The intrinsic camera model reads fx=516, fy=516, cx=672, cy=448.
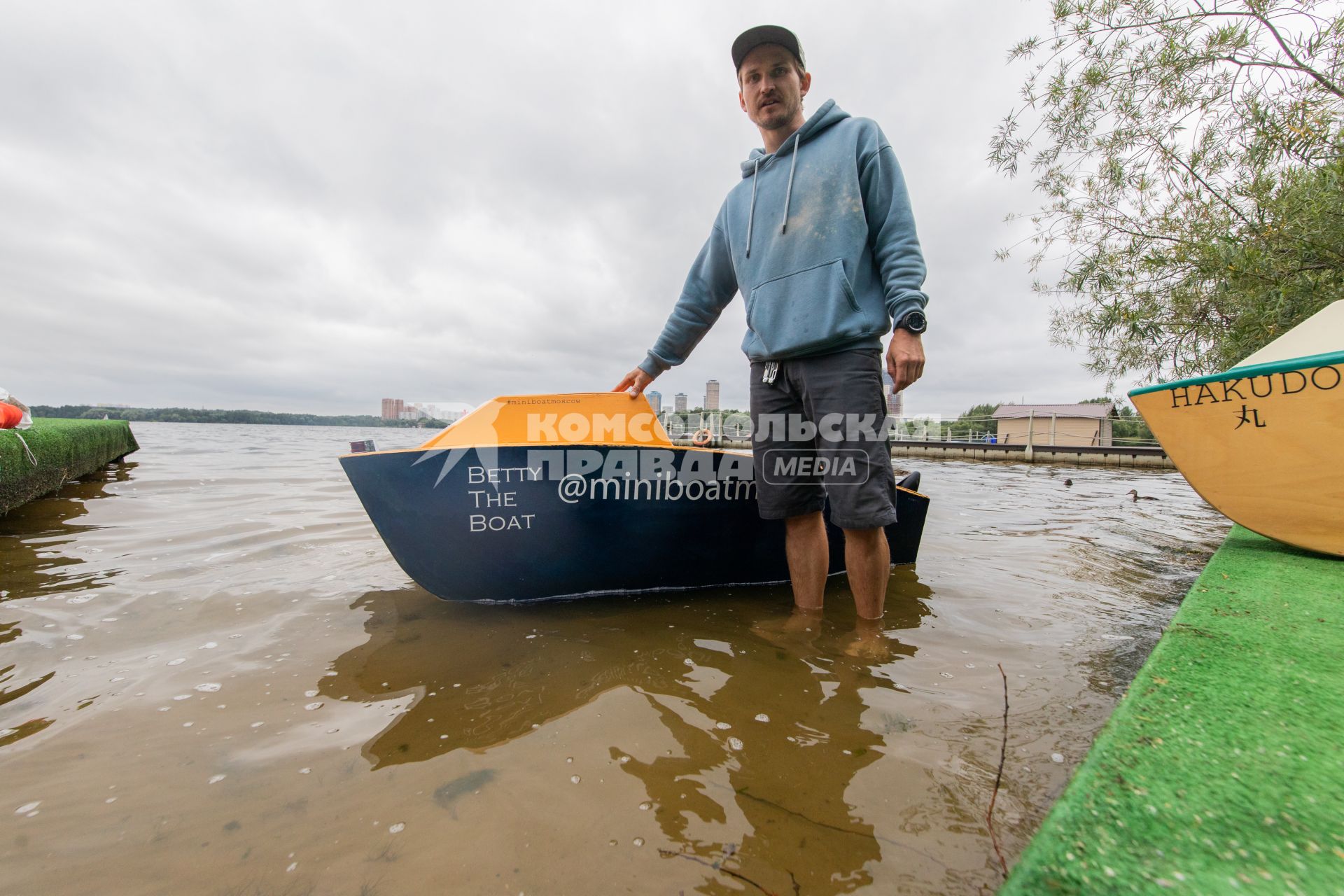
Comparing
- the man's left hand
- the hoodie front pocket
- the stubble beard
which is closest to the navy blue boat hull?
the hoodie front pocket

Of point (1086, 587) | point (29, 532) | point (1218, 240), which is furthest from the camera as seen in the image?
point (1218, 240)

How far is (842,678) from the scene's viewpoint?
167cm

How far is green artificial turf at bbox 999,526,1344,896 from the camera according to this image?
0.50 metres

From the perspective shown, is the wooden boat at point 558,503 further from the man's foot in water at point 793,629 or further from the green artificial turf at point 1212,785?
the green artificial turf at point 1212,785

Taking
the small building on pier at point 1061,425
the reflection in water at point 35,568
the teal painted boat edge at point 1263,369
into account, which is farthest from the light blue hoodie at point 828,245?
the small building on pier at point 1061,425

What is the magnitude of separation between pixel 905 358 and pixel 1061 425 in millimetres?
37921

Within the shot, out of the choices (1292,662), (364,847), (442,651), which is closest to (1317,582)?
(1292,662)

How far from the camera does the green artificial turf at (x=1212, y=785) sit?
1.65ft

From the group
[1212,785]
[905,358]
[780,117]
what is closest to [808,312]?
[905,358]

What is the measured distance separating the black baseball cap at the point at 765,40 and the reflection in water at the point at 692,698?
2.33 m

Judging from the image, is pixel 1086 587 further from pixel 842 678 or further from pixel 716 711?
pixel 716 711

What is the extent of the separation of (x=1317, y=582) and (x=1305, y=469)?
0.69 meters

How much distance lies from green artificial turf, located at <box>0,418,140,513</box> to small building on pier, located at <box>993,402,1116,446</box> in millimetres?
35950

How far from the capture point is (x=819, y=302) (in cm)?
193
